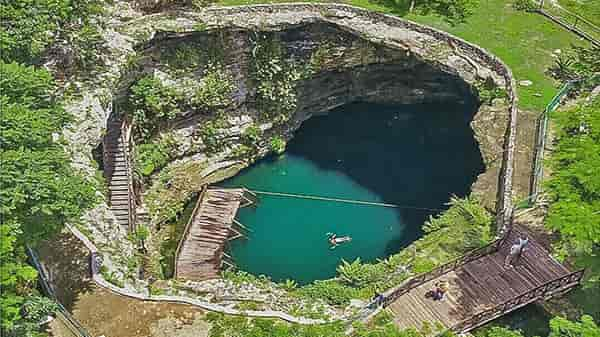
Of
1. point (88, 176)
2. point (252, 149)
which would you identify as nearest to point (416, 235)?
point (252, 149)

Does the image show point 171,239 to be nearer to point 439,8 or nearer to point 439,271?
point 439,271

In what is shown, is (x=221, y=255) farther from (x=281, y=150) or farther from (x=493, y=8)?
(x=493, y=8)

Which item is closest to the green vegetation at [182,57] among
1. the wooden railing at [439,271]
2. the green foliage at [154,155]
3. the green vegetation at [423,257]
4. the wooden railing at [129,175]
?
the wooden railing at [129,175]

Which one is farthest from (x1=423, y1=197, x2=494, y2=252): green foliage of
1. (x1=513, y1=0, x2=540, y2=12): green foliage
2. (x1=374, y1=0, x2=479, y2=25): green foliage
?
(x1=513, y1=0, x2=540, y2=12): green foliage

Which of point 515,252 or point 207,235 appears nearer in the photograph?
point 515,252

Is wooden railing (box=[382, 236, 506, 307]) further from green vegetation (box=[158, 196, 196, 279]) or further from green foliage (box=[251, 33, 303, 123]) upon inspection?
green foliage (box=[251, 33, 303, 123])

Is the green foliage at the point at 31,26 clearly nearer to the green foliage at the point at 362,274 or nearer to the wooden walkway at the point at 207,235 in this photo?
the wooden walkway at the point at 207,235

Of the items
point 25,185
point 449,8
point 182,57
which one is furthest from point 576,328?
point 182,57

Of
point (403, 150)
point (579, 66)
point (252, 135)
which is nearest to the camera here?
point (579, 66)
